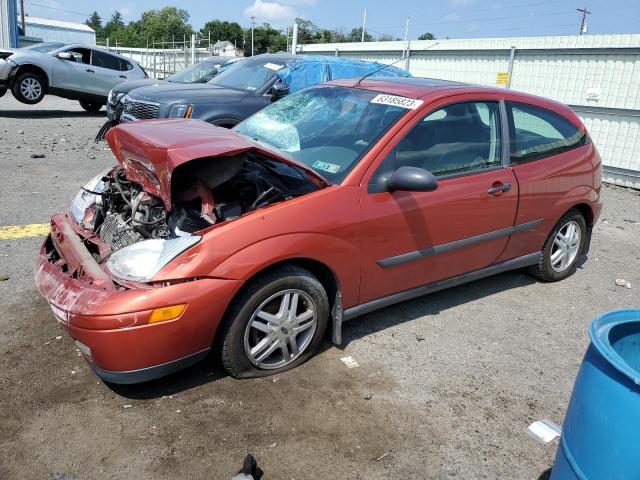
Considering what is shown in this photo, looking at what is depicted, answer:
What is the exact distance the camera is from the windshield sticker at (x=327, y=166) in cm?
345

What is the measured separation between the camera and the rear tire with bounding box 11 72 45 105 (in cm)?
1361

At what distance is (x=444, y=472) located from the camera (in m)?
2.60

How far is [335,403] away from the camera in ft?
9.98

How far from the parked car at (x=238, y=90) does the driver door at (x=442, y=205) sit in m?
3.93

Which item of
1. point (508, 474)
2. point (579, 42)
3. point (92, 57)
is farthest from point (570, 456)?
point (92, 57)

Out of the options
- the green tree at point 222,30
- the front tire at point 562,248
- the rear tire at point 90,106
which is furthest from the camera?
the green tree at point 222,30

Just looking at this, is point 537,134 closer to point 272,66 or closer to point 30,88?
point 272,66

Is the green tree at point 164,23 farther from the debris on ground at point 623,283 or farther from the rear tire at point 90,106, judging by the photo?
the debris on ground at point 623,283

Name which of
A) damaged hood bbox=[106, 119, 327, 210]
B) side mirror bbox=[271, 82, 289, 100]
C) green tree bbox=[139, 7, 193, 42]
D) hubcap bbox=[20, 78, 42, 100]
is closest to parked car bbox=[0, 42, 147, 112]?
hubcap bbox=[20, 78, 42, 100]

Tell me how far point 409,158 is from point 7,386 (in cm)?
272

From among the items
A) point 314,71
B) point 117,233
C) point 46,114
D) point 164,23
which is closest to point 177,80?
point 314,71

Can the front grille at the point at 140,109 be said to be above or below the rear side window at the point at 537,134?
below

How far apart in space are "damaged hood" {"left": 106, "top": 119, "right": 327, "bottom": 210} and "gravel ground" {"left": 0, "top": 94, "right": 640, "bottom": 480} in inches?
44.6

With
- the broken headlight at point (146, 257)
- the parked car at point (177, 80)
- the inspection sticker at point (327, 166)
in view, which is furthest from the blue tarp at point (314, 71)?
the broken headlight at point (146, 257)
